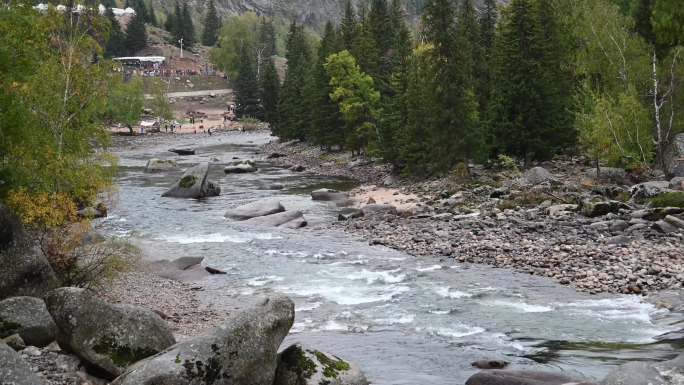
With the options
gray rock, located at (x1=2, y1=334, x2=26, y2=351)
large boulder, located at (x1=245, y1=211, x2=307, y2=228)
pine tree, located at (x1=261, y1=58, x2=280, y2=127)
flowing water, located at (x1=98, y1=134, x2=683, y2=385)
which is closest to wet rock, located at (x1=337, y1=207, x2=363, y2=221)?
flowing water, located at (x1=98, y1=134, x2=683, y2=385)

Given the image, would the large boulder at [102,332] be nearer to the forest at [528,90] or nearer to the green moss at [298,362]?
the green moss at [298,362]

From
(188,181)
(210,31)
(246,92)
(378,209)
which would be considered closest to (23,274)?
(378,209)

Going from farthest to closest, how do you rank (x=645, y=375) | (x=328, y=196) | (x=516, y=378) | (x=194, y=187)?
1. (x=194, y=187)
2. (x=328, y=196)
3. (x=516, y=378)
4. (x=645, y=375)

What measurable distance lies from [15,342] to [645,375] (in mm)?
12681

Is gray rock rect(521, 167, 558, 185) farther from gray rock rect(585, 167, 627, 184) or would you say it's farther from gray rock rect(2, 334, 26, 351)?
gray rock rect(2, 334, 26, 351)

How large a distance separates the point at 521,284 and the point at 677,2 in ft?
81.2

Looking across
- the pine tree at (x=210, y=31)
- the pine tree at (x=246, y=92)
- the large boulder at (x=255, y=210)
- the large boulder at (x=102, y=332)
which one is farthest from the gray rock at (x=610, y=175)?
the pine tree at (x=210, y=31)

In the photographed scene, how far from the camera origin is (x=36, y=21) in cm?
2303

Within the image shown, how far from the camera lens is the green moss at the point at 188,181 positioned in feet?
159

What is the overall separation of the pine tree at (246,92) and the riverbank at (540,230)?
265 feet

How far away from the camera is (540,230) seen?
3053cm

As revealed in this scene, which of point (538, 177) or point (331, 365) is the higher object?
point (538, 177)

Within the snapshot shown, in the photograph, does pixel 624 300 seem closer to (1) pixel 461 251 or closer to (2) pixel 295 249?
(1) pixel 461 251

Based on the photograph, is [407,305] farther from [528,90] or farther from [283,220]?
[528,90]
